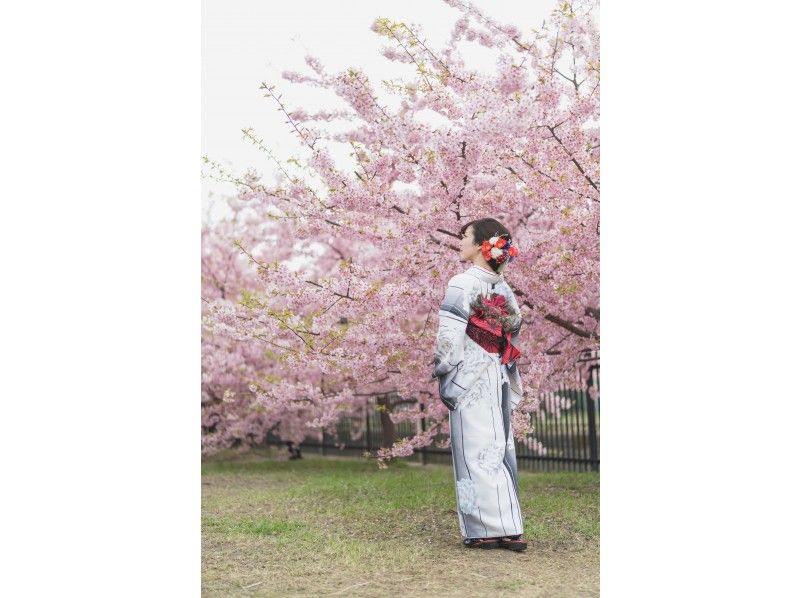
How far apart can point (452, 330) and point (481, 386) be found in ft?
0.92

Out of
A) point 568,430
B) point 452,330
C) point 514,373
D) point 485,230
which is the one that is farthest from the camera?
point 568,430

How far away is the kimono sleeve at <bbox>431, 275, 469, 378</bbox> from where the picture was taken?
3637mm

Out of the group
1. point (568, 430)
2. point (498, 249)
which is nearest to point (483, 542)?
point (498, 249)

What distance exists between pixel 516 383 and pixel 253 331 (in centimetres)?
186

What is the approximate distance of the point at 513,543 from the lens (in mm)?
3639

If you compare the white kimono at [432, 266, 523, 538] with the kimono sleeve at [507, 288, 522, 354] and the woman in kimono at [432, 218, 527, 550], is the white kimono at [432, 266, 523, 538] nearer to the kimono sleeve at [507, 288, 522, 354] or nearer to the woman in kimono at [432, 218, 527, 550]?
the woman in kimono at [432, 218, 527, 550]

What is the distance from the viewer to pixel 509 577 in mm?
3219

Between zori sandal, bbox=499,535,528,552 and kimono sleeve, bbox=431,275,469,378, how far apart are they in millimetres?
732

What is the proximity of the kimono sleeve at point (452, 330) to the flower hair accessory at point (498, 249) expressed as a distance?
182 mm

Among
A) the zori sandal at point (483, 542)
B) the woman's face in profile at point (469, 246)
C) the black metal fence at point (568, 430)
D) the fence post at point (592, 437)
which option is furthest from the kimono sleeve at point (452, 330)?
the fence post at point (592, 437)

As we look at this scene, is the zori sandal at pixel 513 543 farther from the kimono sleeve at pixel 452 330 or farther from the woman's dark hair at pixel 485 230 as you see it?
the woman's dark hair at pixel 485 230

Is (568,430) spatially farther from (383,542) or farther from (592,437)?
(383,542)

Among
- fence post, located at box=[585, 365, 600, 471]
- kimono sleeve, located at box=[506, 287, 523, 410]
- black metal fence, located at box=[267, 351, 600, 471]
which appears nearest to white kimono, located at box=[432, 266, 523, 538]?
kimono sleeve, located at box=[506, 287, 523, 410]

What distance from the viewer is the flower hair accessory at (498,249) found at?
3.72m
